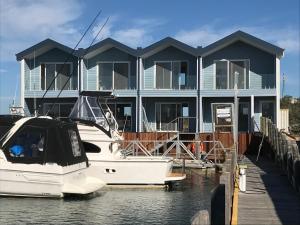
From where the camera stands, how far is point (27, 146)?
20.6 m

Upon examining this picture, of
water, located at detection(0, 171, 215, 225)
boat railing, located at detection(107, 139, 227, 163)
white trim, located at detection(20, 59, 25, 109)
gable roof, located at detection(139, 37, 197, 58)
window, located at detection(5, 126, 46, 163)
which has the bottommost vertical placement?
water, located at detection(0, 171, 215, 225)

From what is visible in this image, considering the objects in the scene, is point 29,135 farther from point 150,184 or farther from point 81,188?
point 150,184

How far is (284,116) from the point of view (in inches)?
1634

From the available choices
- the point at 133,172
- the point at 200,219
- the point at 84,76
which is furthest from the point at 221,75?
the point at 200,219

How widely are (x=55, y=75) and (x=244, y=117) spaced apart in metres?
14.1

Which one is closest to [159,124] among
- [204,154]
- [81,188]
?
[204,154]

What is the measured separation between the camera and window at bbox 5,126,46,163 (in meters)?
20.2

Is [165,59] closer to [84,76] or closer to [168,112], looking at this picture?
[168,112]

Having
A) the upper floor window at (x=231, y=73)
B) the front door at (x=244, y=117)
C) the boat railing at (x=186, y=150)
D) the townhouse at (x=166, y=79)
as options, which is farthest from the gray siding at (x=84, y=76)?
the front door at (x=244, y=117)

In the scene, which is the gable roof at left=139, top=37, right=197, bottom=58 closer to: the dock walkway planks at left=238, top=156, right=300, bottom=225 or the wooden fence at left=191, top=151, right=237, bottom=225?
the dock walkway planks at left=238, top=156, right=300, bottom=225

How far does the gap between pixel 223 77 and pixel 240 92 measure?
78.5 inches

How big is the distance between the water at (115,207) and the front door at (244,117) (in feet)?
49.3

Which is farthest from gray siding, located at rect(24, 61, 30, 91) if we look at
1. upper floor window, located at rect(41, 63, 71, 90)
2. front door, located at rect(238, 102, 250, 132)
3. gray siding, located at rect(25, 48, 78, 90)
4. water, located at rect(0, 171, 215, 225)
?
water, located at rect(0, 171, 215, 225)

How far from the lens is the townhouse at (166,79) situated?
1479 inches
